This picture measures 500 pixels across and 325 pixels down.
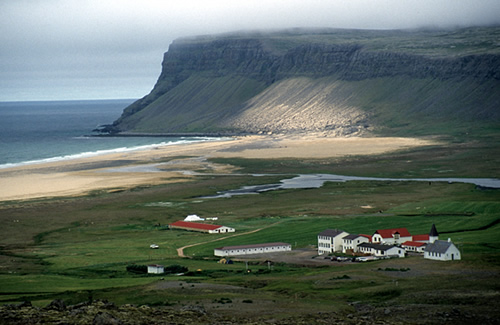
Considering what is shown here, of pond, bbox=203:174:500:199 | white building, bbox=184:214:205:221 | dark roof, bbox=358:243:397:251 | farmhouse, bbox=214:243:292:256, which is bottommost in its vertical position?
pond, bbox=203:174:500:199

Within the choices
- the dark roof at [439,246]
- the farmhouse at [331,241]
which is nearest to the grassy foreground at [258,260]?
the dark roof at [439,246]

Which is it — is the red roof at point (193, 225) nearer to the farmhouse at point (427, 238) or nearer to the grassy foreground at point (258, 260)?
the grassy foreground at point (258, 260)

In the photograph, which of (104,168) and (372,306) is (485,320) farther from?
(104,168)

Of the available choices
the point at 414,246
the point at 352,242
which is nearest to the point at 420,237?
the point at 414,246

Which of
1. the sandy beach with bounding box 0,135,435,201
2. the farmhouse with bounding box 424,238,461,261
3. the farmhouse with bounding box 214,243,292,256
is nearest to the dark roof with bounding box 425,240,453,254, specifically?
the farmhouse with bounding box 424,238,461,261

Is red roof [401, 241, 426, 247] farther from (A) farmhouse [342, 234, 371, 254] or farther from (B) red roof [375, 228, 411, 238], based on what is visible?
(A) farmhouse [342, 234, 371, 254]
